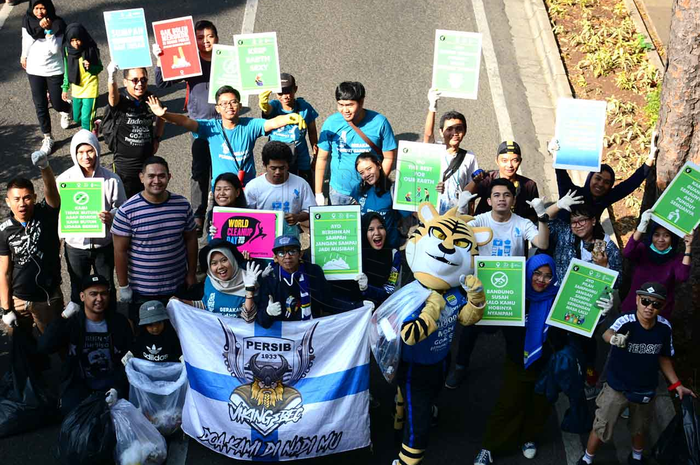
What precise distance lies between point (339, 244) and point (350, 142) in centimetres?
169

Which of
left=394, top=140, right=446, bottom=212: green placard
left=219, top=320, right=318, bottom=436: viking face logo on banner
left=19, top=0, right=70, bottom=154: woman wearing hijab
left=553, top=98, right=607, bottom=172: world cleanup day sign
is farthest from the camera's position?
left=19, top=0, right=70, bottom=154: woman wearing hijab

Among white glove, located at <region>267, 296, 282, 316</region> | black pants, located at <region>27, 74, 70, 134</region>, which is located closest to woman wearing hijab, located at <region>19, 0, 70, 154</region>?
black pants, located at <region>27, 74, 70, 134</region>

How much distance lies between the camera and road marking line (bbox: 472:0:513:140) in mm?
11180

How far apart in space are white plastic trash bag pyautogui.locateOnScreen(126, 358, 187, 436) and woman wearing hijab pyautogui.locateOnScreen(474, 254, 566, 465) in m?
2.50

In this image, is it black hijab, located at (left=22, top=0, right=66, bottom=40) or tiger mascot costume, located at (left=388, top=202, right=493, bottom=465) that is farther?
black hijab, located at (left=22, top=0, right=66, bottom=40)

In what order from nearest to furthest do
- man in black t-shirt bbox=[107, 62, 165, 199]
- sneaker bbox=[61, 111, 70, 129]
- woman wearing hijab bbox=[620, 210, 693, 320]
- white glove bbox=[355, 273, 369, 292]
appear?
white glove bbox=[355, 273, 369, 292] → woman wearing hijab bbox=[620, 210, 693, 320] → man in black t-shirt bbox=[107, 62, 165, 199] → sneaker bbox=[61, 111, 70, 129]

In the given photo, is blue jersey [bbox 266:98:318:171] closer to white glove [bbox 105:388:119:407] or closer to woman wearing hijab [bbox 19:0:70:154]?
woman wearing hijab [bbox 19:0:70:154]

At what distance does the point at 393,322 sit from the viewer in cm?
636

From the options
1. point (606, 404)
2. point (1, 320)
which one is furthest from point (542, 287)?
point (1, 320)

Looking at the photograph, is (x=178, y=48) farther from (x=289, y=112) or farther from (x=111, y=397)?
(x=111, y=397)

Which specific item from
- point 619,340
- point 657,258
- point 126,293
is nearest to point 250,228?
point 126,293

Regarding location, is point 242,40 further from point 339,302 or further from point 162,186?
point 339,302

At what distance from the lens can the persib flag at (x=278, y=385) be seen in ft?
21.7

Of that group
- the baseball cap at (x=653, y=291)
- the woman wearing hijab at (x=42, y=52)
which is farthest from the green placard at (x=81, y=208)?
the baseball cap at (x=653, y=291)
